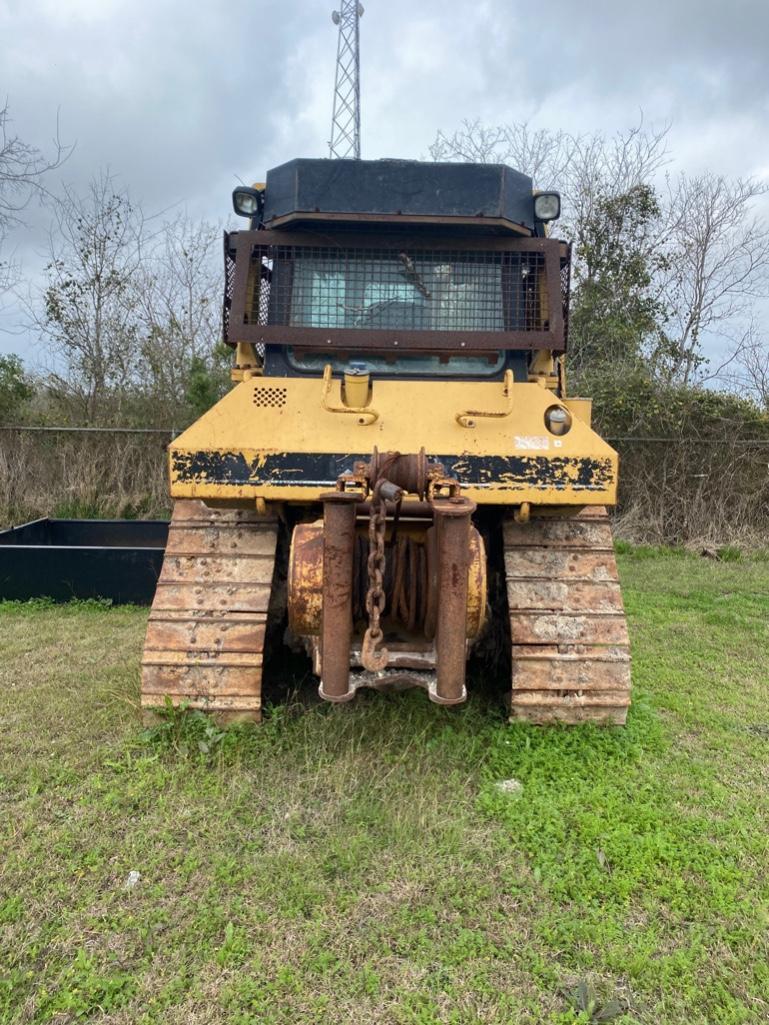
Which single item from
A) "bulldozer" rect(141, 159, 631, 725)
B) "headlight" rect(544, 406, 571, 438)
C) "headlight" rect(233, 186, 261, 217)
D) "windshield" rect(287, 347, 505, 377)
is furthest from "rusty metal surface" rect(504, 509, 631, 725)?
"headlight" rect(233, 186, 261, 217)

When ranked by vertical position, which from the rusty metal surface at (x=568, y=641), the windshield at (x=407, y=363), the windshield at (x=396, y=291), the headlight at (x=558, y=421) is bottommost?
the rusty metal surface at (x=568, y=641)

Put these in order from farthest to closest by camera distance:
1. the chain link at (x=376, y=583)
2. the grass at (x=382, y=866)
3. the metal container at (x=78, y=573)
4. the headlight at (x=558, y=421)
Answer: the metal container at (x=78, y=573) → the headlight at (x=558, y=421) → the chain link at (x=376, y=583) → the grass at (x=382, y=866)

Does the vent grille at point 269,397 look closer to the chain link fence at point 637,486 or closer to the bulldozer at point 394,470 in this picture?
the bulldozer at point 394,470

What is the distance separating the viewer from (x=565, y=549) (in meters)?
3.39

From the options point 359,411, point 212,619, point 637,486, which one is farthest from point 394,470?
point 637,486

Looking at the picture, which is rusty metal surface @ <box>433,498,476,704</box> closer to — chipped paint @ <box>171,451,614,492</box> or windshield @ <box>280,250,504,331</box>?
chipped paint @ <box>171,451,614,492</box>

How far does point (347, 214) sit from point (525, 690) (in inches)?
92.9

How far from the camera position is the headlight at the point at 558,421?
10.0ft

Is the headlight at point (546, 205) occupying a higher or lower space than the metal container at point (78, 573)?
higher

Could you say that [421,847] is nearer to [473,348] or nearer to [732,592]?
[473,348]

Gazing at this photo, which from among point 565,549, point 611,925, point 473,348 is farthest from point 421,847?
point 473,348

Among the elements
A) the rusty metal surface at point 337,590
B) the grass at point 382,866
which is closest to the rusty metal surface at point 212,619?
the grass at point 382,866

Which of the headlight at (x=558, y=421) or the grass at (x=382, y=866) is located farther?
the headlight at (x=558, y=421)

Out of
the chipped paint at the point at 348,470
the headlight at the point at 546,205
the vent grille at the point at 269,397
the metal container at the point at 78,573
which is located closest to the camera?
the chipped paint at the point at 348,470
